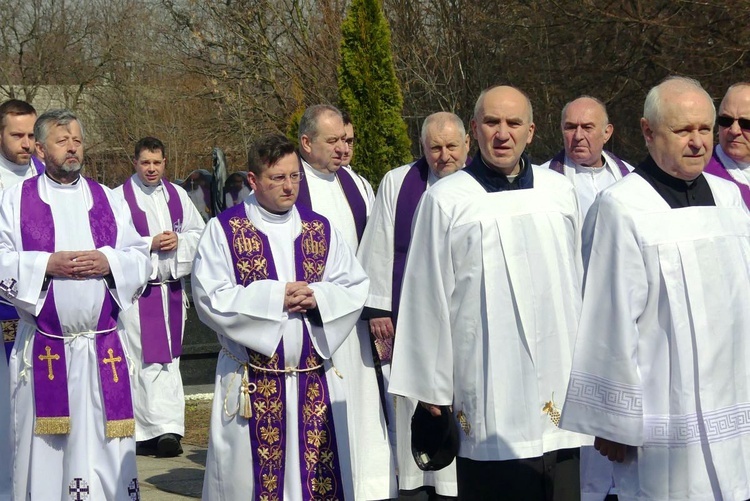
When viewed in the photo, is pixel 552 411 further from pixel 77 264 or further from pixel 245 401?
pixel 77 264

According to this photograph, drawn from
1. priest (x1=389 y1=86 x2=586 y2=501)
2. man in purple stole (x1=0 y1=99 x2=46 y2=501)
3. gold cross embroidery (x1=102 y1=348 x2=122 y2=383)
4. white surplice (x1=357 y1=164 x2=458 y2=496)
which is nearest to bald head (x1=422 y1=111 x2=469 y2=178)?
white surplice (x1=357 y1=164 x2=458 y2=496)

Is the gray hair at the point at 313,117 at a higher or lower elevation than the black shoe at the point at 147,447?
higher

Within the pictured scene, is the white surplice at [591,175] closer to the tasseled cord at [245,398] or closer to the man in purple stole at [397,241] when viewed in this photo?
the man in purple stole at [397,241]

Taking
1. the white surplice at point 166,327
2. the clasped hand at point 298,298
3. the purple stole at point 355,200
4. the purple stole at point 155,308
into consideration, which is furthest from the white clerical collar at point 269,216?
the purple stole at point 155,308

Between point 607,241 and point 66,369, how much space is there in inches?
131

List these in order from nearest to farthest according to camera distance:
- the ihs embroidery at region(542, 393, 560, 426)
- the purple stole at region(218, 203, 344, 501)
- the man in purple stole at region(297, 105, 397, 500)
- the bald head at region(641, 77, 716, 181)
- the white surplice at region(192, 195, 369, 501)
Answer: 1. the bald head at region(641, 77, 716, 181)
2. the ihs embroidery at region(542, 393, 560, 426)
3. the white surplice at region(192, 195, 369, 501)
4. the purple stole at region(218, 203, 344, 501)
5. the man in purple stole at region(297, 105, 397, 500)

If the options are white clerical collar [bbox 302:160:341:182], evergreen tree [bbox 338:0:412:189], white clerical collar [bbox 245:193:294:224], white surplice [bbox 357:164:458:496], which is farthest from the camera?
evergreen tree [bbox 338:0:412:189]

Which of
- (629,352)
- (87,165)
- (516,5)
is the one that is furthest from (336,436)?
(87,165)

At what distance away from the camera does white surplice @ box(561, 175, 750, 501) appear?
428 cm

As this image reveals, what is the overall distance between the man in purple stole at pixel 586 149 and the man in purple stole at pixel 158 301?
345 cm

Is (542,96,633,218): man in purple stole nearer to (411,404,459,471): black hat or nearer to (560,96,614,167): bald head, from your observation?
(560,96,614,167): bald head

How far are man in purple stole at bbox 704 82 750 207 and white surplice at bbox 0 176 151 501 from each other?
3.11 metres

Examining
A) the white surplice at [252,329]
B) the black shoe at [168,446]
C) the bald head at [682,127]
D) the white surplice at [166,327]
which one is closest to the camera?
the bald head at [682,127]

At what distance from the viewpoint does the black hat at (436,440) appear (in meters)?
4.97
